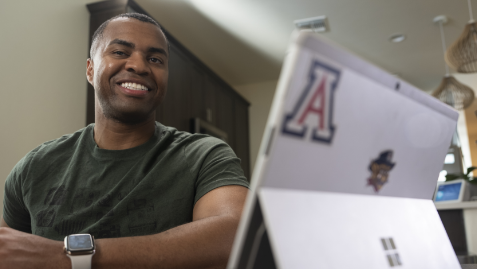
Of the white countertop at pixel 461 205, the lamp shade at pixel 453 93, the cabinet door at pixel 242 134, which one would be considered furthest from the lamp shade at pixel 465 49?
the cabinet door at pixel 242 134

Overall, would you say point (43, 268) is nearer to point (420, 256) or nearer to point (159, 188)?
point (159, 188)

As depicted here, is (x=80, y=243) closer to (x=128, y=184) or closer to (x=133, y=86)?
(x=128, y=184)

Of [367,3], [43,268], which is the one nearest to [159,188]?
[43,268]

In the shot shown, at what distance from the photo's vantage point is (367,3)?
300 centimetres

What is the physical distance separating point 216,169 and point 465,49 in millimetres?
2711

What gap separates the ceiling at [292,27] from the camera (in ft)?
10.0

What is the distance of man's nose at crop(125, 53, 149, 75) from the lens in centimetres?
111

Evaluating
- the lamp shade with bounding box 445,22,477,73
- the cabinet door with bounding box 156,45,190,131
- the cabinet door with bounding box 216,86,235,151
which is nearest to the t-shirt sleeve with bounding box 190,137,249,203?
the cabinet door with bounding box 156,45,190,131

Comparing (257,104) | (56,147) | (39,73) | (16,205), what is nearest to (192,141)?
(56,147)

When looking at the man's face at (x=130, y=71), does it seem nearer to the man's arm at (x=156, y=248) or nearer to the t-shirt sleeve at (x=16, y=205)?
the t-shirt sleeve at (x=16, y=205)

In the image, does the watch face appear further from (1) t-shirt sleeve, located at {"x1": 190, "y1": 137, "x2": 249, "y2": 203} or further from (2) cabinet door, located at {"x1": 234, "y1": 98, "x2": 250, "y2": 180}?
(2) cabinet door, located at {"x1": 234, "y1": 98, "x2": 250, "y2": 180}

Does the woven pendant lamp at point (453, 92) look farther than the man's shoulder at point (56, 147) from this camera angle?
Yes

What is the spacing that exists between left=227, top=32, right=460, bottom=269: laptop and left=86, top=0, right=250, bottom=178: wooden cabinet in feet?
7.32

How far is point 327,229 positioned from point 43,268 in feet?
1.70
